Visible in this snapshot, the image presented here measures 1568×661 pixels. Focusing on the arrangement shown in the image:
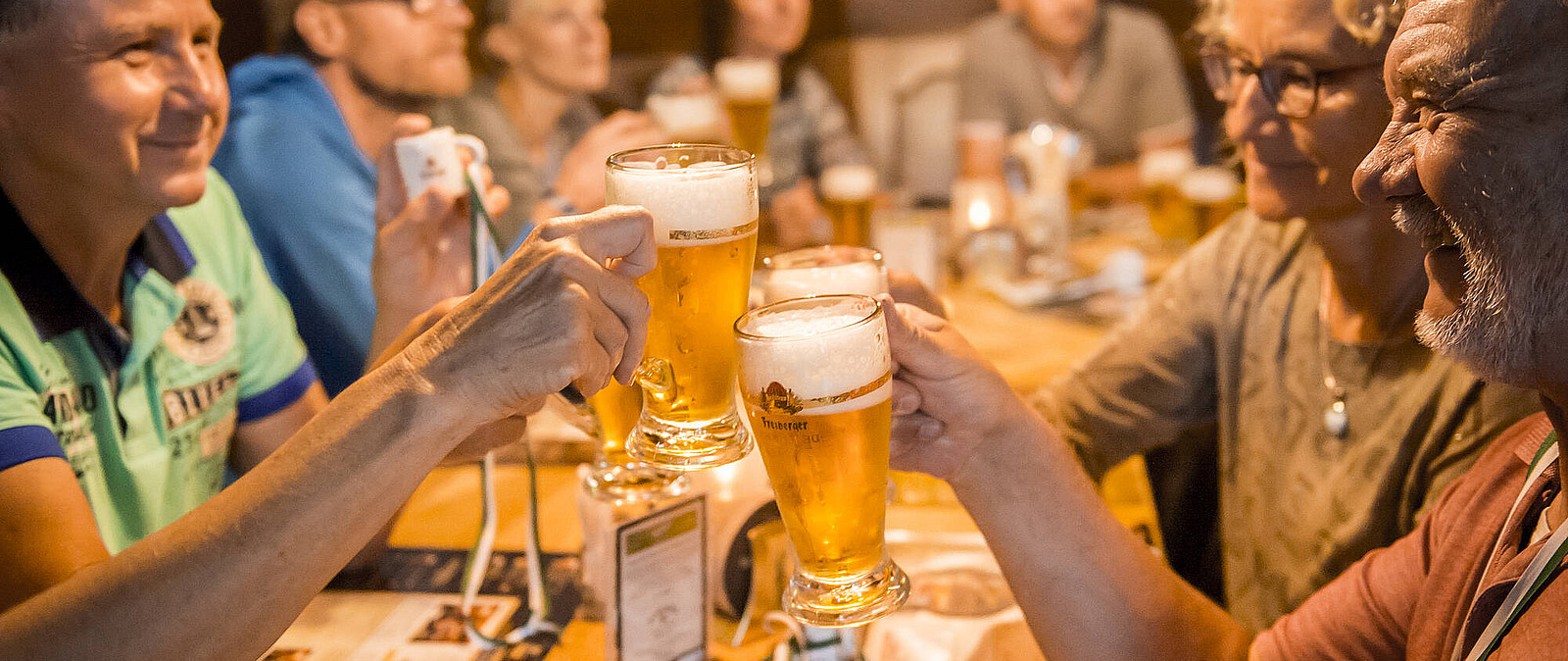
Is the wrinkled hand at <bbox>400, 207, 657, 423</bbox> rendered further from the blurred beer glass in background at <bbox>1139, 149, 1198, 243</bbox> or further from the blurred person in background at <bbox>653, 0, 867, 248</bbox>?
the blurred person in background at <bbox>653, 0, 867, 248</bbox>

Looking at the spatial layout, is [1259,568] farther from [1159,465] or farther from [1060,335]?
[1060,335]

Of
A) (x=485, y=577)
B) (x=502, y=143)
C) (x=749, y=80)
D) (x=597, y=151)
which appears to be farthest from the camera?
(x=502, y=143)

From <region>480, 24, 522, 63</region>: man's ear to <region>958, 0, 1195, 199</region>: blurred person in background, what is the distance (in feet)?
6.47

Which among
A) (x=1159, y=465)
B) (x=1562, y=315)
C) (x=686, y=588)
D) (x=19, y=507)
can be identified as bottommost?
(x=1159, y=465)

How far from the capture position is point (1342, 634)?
4.12ft

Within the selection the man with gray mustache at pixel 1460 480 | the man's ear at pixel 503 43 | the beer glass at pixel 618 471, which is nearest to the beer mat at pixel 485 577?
the beer glass at pixel 618 471

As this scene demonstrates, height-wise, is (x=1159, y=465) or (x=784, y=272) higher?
(x=784, y=272)

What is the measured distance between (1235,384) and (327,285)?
75.5 inches

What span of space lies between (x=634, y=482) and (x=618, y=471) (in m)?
0.02

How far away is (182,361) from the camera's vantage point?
5.06ft

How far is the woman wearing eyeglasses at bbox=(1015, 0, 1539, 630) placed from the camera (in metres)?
1.51

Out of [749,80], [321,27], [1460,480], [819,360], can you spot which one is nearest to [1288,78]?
[1460,480]

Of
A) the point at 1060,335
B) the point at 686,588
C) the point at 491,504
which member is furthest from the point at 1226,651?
the point at 1060,335

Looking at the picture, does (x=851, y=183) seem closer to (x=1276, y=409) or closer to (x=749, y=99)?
(x=749, y=99)
